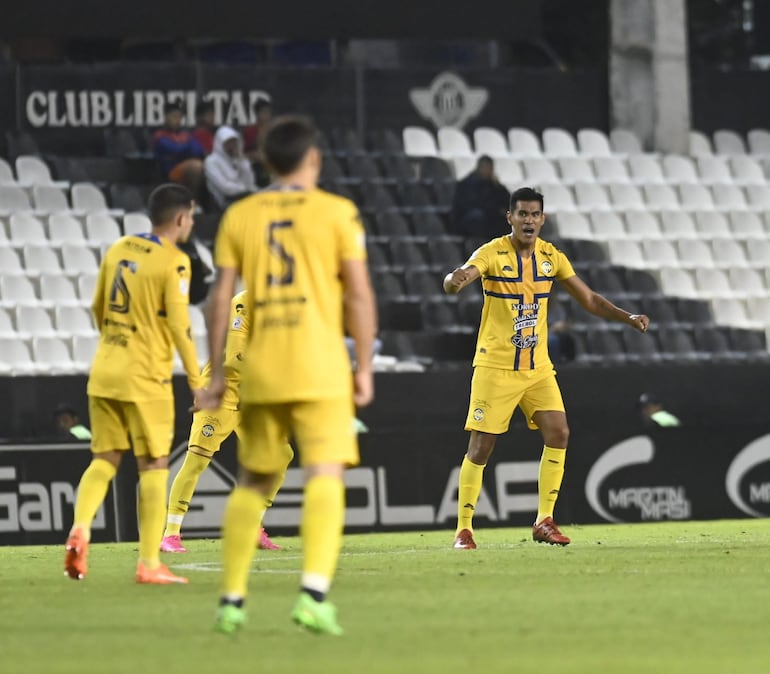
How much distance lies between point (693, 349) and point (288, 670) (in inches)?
648

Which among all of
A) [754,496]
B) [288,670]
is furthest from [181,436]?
[288,670]

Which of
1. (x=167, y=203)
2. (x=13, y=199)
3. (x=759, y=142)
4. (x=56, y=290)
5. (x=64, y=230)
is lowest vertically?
(x=56, y=290)

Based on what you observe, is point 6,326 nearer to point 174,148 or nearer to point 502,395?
point 174,148

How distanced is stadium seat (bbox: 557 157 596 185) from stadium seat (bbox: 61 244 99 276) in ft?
21.3

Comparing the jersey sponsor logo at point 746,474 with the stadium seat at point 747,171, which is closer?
the jersey sponsor logo at point 746,474

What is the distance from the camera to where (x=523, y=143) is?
75.7ft

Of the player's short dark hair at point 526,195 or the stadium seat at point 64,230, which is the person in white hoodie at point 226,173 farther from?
the player's short dark hair at point 526,195

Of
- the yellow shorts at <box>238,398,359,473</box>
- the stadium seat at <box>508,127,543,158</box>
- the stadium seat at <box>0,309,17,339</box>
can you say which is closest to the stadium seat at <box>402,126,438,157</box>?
the stadium seat at <box>508,127,543,158</box>

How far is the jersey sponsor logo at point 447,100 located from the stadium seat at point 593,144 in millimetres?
1447

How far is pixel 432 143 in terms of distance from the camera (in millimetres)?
22562

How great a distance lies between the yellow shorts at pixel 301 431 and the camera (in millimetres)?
6418

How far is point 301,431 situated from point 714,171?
18.0 meters

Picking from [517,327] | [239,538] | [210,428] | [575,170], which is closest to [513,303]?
[517,327]

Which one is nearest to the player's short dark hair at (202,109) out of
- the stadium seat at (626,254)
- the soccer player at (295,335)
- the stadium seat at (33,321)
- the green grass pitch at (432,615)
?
the stadium seat at (33,321)
